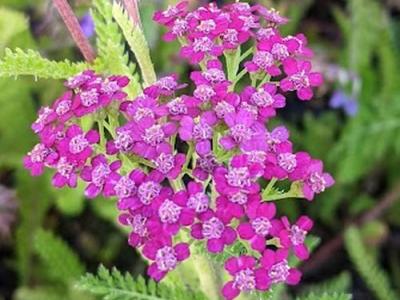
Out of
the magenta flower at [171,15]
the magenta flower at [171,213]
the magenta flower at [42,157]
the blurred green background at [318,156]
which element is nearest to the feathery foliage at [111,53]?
the magenta flower at [171,15]

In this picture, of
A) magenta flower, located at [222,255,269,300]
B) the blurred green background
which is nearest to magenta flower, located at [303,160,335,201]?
magenta flower, located at [222,255,269,300]

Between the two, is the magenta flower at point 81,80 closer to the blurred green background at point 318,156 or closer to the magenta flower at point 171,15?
the magenta flower at point 171,15

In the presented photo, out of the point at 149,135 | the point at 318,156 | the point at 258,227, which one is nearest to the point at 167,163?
the point at 149,135

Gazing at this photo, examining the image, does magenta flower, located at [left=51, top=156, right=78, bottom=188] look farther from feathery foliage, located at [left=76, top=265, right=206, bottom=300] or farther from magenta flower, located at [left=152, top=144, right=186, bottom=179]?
feathery foliage, located at [left=76, top=265, right=206, bottom=300]

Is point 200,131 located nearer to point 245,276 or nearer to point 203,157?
point 203,157

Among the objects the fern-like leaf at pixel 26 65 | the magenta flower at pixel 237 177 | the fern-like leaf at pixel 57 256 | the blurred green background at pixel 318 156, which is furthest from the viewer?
the blurred green background at pixel 318 156

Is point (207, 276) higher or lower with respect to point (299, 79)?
lower

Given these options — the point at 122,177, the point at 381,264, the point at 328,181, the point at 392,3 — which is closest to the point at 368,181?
the point at 381,264
